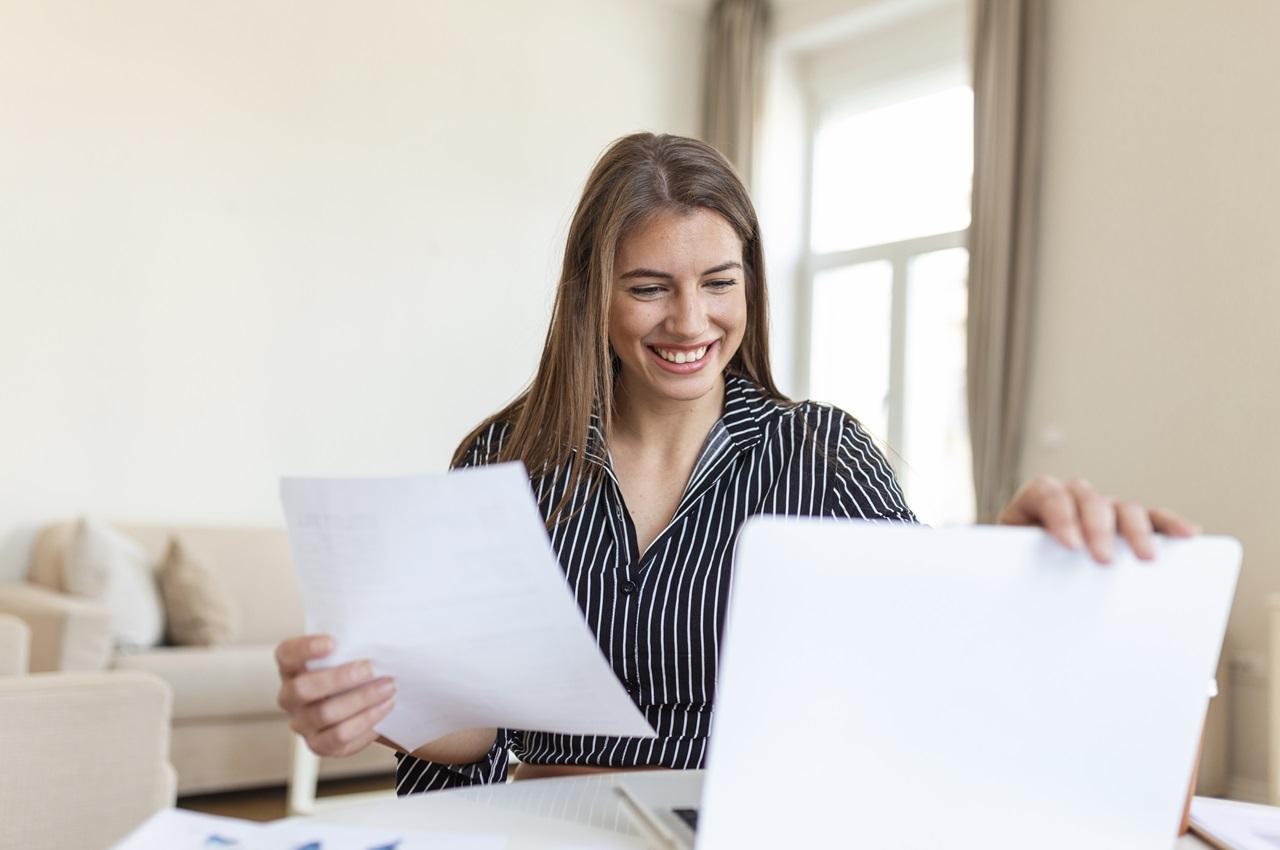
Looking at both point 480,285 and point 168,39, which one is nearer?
point 168,39

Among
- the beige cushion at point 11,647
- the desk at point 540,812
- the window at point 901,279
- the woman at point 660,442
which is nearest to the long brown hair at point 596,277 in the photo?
the woman at point 660,442

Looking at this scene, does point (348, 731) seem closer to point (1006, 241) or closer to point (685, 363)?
point (685, 363)

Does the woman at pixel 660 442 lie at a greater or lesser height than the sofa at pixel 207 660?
greater

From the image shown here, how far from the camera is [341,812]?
2.82 ft

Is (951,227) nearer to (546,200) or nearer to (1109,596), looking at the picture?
(546,200)

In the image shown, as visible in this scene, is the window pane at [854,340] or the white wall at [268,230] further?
the window pane at [854,340]

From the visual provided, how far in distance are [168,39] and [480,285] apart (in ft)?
5.06


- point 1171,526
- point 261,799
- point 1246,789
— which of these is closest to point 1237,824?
point 1171,526

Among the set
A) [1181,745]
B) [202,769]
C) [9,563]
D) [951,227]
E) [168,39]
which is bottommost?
[202,769]

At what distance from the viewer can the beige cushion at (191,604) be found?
3863 millimetres

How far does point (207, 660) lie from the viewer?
3.64 m

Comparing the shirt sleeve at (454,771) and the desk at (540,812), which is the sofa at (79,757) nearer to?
the shirt sleeve at (454,771)

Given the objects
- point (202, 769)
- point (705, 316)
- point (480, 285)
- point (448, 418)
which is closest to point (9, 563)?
point (202, 769)

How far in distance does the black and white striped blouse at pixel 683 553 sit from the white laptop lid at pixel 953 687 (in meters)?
0.57
